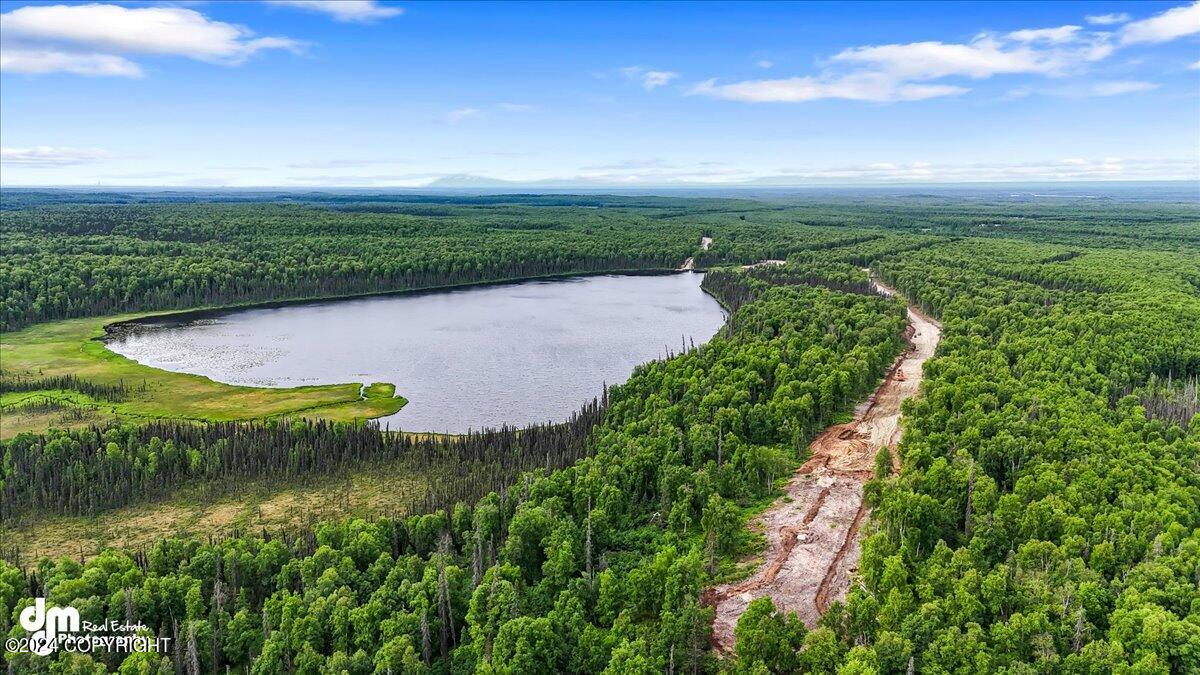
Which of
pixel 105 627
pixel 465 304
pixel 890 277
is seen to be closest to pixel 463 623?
pixel 105 627

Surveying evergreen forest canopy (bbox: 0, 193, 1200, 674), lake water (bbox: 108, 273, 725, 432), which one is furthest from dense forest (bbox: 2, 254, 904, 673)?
lake water (bbox: 108, 273, 725, 432)

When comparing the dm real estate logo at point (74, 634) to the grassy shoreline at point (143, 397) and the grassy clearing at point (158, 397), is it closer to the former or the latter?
the grassy shoreline at point (143, 397)

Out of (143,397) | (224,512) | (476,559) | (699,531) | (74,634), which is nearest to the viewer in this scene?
(74,634)

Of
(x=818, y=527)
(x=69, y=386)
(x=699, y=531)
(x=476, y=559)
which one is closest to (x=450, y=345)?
(x=69, y=386)

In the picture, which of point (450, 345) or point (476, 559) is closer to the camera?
point (476, 559)

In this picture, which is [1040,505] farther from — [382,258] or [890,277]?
[382,258]

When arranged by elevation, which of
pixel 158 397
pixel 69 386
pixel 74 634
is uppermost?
pixel 69 386

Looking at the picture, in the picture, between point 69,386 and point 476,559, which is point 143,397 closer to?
point 69,386
